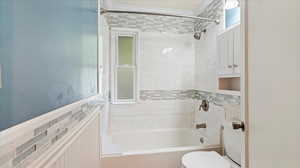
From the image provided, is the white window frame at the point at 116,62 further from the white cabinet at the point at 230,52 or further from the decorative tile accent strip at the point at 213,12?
the white cabinet at the point at 230,52

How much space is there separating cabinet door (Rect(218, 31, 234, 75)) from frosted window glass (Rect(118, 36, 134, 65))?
5.00ft

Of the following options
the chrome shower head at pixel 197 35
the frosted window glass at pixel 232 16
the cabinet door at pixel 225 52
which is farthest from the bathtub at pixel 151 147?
the chrome shower head at pixel 197 35

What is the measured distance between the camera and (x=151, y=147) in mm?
2807

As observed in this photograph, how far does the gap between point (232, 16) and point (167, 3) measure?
108 centimetres

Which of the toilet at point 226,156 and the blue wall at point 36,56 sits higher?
the blue wall at point 36,56

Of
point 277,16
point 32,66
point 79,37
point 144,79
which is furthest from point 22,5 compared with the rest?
point 144,79

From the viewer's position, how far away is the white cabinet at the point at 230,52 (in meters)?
1.53

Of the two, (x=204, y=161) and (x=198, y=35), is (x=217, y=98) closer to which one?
(x=204, y=161)

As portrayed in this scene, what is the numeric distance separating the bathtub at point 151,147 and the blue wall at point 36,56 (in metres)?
1.36

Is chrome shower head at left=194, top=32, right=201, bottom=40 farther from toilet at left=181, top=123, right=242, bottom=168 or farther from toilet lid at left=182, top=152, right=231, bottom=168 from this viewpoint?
toilet lid at left=182, top=152, right=231, bottom=168

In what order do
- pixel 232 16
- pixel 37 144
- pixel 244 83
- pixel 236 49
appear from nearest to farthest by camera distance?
1. pixel 37 144
2. pixel 244 83
3. pixel 236 49
4. pixel 232 16

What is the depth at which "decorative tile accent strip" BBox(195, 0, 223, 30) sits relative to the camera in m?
2.15

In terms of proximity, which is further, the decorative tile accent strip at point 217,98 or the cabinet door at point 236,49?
the decorative tile accent strip at point 217,98

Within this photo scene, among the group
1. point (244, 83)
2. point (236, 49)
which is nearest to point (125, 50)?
point (236, 49)
